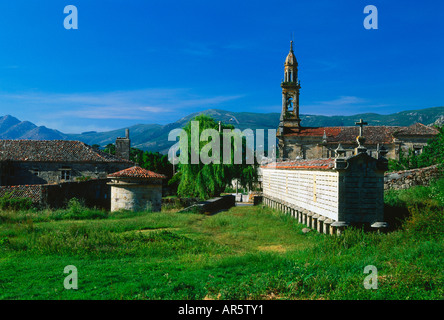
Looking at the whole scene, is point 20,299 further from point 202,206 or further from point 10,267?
point 202,206

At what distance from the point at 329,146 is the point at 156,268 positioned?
1663 inches

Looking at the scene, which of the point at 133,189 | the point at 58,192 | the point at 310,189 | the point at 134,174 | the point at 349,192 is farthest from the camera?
A: the point at 58,192

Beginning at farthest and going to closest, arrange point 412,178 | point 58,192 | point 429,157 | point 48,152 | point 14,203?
1. point 48,152
2. point 429,157
3. point 58,192
4. point 412,178
5. point 14,203

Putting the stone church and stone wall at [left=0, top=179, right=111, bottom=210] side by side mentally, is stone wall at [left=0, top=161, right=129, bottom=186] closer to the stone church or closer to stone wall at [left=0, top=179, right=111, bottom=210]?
stone wall at [left=0, top=179, right=111, bottom=210]

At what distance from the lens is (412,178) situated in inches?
767

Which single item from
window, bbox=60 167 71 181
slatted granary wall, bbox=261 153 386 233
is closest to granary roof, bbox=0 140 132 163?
window, bbox=60 167 71 181

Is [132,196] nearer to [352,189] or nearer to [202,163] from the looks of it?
[202,163]

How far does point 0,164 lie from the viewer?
111ft

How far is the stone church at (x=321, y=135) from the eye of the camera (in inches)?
1799

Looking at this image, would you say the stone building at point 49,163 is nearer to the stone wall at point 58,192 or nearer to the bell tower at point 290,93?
the stone wall at point 58,192

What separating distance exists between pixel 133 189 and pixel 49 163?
21.6m

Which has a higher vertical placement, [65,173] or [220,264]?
[65,173]

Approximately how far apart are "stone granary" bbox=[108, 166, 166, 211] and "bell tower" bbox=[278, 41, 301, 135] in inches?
1243

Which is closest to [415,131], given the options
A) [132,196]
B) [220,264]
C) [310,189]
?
[310,189]
